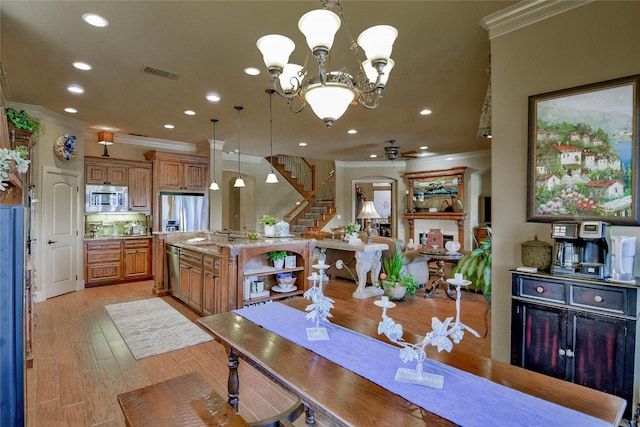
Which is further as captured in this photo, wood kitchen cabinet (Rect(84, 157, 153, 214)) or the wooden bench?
wood kitchen cabinet (Rect(84, 157, 153, 214))

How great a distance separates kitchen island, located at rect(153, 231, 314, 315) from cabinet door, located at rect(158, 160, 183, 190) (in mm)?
1977

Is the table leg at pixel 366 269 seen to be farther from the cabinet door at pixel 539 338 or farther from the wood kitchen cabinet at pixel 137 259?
the wood kitchen cabinet at pixel 137 259

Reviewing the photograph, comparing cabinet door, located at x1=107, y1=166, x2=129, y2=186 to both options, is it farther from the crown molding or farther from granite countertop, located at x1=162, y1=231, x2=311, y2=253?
the crown molding

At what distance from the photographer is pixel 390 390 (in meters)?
1.25

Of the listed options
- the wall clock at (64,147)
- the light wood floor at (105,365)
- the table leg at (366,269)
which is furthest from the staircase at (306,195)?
the wall clock at (64,147)

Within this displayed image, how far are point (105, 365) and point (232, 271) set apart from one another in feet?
4.89

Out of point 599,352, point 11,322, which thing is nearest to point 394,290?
point 599,352

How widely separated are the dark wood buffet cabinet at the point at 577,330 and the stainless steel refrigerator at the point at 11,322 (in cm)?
281

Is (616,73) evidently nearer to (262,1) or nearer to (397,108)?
(262,1)

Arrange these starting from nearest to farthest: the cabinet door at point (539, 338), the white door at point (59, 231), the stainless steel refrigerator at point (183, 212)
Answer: the cabinet door at point (539, 338), the white door at point (59, 231), the stainless steel refrigerator at point (183, 212)

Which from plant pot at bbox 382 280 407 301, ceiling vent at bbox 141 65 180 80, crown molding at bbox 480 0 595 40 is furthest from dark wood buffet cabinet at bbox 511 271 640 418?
ceiling vent at bbox 141 65 180 80

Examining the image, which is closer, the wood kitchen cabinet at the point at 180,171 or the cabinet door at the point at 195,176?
the wood kitchen cabinet at the point at 180,171

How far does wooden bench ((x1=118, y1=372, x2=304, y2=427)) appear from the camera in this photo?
147cm

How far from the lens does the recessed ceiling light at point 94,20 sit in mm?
2587
